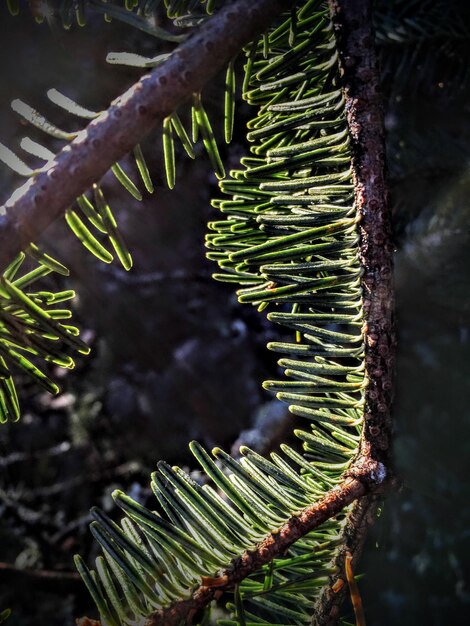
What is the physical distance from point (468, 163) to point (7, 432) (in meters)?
0.88

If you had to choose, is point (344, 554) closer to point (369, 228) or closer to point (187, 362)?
point (369, 228)

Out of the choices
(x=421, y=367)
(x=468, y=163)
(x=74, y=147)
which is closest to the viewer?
(x=74, y=147)

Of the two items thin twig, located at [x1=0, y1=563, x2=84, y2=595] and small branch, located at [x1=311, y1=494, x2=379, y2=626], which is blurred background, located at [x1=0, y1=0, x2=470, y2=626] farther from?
small branch, located at [x1=311, y1=494, x2=379, y2=626]

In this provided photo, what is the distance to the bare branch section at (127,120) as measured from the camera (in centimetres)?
25

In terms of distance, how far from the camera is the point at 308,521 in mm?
269

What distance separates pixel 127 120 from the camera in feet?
0.85

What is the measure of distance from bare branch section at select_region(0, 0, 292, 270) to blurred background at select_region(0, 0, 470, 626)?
421mm

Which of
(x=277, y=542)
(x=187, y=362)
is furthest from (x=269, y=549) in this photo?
(x=187, y=362)

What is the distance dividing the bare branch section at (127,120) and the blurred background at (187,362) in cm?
42

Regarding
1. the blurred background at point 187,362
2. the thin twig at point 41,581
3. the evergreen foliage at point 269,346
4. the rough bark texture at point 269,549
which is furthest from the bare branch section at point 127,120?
the thin twig at point 41,581

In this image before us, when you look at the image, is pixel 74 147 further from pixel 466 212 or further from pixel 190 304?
pixel 190 304

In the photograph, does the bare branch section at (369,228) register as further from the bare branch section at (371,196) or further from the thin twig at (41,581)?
the thin twig at (41,581)

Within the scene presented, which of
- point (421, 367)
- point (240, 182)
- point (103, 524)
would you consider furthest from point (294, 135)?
point (421, 367)

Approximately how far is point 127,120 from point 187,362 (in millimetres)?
752
